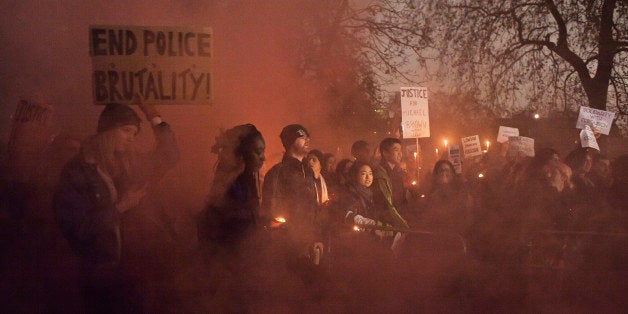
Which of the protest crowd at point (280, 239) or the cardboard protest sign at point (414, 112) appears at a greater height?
the cardboard protest sign at point (414, 112)

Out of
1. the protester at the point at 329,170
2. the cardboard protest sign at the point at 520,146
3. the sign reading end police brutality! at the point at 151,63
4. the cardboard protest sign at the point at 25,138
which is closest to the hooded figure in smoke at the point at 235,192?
the sign reading end police brutality! at the point at 151,63

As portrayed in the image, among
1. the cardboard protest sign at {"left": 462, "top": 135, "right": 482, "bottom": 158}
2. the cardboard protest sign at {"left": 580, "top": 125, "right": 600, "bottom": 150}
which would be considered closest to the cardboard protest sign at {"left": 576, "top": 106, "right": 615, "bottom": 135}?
the cardboard protest sign at {"left": 580, "top": 125, "right": 600, "bottom": 150}

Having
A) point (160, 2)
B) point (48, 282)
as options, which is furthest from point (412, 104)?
point (48, 282)

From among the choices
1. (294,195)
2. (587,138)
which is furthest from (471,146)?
(294,195)

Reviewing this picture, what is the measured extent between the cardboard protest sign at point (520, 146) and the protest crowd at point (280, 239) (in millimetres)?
2571

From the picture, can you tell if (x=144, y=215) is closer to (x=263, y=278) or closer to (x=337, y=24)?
(x=263, y=278)

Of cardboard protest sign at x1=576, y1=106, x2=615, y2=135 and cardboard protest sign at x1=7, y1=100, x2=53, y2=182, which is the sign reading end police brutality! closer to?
cardboard protest sign at x1=7, y1=100, x2=53, y2=182

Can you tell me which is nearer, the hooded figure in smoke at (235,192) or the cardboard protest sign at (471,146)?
the hooded figure in smoke at (235,192)

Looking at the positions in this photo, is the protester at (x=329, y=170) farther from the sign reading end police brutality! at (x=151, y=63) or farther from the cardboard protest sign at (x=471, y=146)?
the cardboard protest sign at (x=471, y=146)

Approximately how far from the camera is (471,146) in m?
10.5

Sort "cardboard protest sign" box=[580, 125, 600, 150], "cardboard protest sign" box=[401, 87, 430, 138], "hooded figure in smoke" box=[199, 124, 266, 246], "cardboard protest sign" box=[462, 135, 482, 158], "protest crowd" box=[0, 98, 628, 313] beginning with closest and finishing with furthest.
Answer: "protest crowd" box=[0, 98, 628, 313], "hooded figure in smoke" box=[199, 124, 266, 246], "cardboard protest sign" box=[401, 87, 430, 138], "cardboard protest sign" box=[580, 125, 600, 150], "cardboard protest sign" box=[462, 135, 482, 158]

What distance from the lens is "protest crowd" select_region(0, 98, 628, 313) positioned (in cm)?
380

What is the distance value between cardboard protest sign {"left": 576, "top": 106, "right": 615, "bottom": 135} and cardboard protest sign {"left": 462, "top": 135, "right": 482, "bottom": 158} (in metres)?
1.74

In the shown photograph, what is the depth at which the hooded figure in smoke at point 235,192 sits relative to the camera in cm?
392
